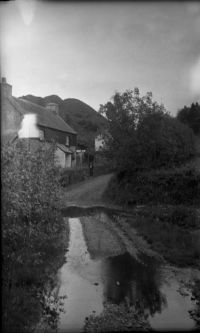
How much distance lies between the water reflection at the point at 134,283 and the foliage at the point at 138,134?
2202 cm

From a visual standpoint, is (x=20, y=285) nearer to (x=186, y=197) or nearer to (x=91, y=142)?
(x=186, y=197)

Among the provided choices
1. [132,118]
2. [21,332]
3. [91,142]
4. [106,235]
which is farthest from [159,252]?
[91,142]

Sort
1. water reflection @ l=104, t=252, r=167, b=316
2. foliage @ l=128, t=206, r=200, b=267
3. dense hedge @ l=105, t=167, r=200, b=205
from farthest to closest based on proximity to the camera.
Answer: dense hedge @ l=105, t=167, r=200, b=205 < foliage @ l=128, t=206, r=200, b=267 < water reflection @ l=104, t=252, r=167, b=316

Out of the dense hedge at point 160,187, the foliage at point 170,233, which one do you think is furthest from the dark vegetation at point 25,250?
the dense hedge at point 160,187

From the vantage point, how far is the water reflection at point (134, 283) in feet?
46.0

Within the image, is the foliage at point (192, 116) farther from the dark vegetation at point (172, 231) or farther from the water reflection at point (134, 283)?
the water reflection at point (134, 283)

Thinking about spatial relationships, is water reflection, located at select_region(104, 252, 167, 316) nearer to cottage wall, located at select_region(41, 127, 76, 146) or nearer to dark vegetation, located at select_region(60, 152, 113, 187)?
dark vegetation, located at select_region(60, 152, 113, 187)

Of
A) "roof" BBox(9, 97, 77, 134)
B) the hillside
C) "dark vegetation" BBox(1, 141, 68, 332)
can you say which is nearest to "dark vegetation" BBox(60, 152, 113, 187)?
"roof" BBox(9, 97, 77, 134)

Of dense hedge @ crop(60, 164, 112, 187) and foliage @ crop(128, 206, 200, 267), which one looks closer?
foliage @ crop(128, 206, 200, 267)

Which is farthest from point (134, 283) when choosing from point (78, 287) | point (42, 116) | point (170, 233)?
Answer: point (42, 116)

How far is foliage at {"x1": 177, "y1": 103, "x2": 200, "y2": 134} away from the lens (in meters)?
60.9

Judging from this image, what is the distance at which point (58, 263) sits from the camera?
18734 mm

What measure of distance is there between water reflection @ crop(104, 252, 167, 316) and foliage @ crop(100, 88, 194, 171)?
22018 millimetres

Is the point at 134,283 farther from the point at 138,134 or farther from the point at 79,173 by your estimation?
the point at 79,173
